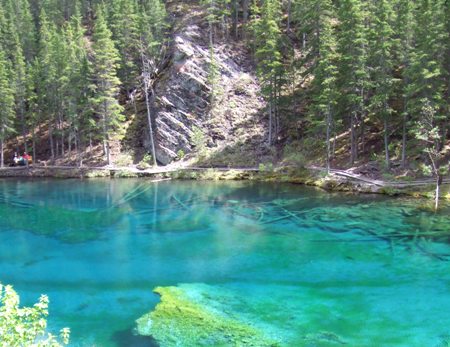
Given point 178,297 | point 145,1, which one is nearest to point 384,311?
point 178,297

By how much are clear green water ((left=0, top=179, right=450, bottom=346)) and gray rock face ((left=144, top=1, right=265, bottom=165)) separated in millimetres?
15405

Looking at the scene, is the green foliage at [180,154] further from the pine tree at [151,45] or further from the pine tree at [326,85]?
the pine tree at [326,85]

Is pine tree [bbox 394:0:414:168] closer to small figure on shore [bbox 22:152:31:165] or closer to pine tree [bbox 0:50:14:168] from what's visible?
small figure on shore [bbox 22:152:31:165]

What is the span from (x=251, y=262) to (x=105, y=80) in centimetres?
3663

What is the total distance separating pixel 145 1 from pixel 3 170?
33422 millimetres

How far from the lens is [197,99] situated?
5466 centimetres

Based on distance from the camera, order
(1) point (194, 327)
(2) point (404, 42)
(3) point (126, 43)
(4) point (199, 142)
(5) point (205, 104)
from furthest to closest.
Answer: (3) point (126, 43), (5) point (205, 104), (4) point (199, 142), (2) point (404, 42), (1) point (194, 327)

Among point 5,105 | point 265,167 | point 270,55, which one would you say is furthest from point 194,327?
point 5,105

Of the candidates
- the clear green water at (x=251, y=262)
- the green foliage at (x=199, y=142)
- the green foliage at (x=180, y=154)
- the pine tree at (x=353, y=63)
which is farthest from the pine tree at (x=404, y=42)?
the green foliage at (x=180, y=154)

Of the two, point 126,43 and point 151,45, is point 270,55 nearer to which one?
point 151,45

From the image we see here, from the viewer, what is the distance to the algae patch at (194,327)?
1433cm

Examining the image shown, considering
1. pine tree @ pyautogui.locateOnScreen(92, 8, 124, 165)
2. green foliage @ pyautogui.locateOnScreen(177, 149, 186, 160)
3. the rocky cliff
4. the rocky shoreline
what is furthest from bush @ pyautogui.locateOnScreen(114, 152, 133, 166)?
green foliage @ pyautogui.locateOnScreen(177, 149, 186, 160)

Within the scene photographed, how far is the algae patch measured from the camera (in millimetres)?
14328

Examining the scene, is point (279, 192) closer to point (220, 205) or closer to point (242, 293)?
point (220, 205)
